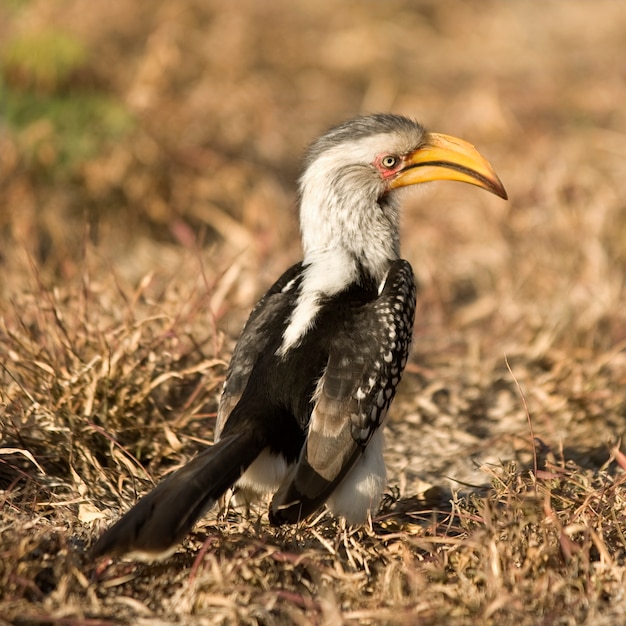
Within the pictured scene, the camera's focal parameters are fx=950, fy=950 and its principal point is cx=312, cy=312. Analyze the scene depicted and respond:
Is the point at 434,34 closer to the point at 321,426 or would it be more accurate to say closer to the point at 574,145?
the point at 574,145

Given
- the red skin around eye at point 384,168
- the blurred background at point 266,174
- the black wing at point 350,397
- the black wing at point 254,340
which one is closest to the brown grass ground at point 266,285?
the blurred background at point 266,174

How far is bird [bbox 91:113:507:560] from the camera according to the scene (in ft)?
10.2

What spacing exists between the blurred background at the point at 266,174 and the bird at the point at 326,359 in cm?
Result: 30

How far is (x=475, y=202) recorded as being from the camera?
22.1 ft

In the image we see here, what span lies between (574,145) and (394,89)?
1.96 metres

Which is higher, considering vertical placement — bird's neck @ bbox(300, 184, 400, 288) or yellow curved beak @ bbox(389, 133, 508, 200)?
yellow curved beak @ bbox(389, 133, 508, 200)

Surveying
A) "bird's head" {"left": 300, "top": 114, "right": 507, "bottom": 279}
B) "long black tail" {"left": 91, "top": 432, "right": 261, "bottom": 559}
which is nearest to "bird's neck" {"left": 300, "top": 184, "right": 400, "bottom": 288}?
"bird's head" {"left": 300, "top": 114, "right": 507, "bottom": 279}

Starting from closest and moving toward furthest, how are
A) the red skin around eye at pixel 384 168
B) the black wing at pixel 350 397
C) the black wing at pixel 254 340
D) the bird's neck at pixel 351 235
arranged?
the black wing at pixel 350 397 < the black wing at pixel 254 340 < the bird's neck at pixel 351 235 < the red skin around eye at pixel 384 168

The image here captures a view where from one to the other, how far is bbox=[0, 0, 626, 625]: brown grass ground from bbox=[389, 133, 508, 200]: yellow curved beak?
100 cm

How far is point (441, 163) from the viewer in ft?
13.7

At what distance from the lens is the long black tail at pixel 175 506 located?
285 centimetres

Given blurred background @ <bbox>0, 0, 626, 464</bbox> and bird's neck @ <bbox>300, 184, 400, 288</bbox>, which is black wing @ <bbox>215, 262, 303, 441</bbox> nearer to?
bird's neck @ <bbox>300, 184, 400, 288</bbox>

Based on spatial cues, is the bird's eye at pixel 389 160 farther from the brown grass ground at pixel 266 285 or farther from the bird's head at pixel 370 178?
the brown grass ground at pixel 266 285

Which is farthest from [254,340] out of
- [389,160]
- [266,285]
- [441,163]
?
[266,285]
